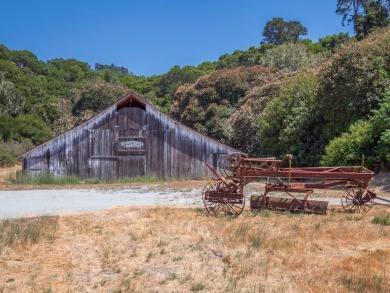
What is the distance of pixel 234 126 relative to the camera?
37719 mm

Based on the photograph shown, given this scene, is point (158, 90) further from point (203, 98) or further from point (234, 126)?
point (234, 126)

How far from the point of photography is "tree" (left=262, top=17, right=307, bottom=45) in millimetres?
86750

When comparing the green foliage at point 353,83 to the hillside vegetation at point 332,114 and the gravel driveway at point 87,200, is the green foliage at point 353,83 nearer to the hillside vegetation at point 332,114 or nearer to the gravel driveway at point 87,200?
the hillside vegetation at point 332,114

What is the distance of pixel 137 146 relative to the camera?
29.7m

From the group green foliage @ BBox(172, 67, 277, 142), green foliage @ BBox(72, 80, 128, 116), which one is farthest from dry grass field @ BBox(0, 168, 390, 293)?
green foliage @ BBox(72, 80, 128, 116)

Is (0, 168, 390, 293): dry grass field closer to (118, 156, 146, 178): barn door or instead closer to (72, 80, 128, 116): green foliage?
(118, 156, 146, 178): barn door

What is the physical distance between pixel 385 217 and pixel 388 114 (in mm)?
9559

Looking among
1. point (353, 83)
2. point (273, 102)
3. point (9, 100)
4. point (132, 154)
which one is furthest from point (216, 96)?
point (9, 100)

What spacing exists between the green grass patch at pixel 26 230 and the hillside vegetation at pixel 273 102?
14579mm

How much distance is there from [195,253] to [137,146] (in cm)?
1993

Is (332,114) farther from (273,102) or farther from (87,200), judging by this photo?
(87,200)

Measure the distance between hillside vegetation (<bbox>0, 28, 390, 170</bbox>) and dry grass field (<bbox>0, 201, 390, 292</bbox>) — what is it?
33.0ft

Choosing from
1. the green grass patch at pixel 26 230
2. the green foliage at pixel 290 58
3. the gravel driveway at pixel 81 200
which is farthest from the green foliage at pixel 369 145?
the green foliage at pixel 290 58

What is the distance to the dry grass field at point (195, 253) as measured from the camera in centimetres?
848
